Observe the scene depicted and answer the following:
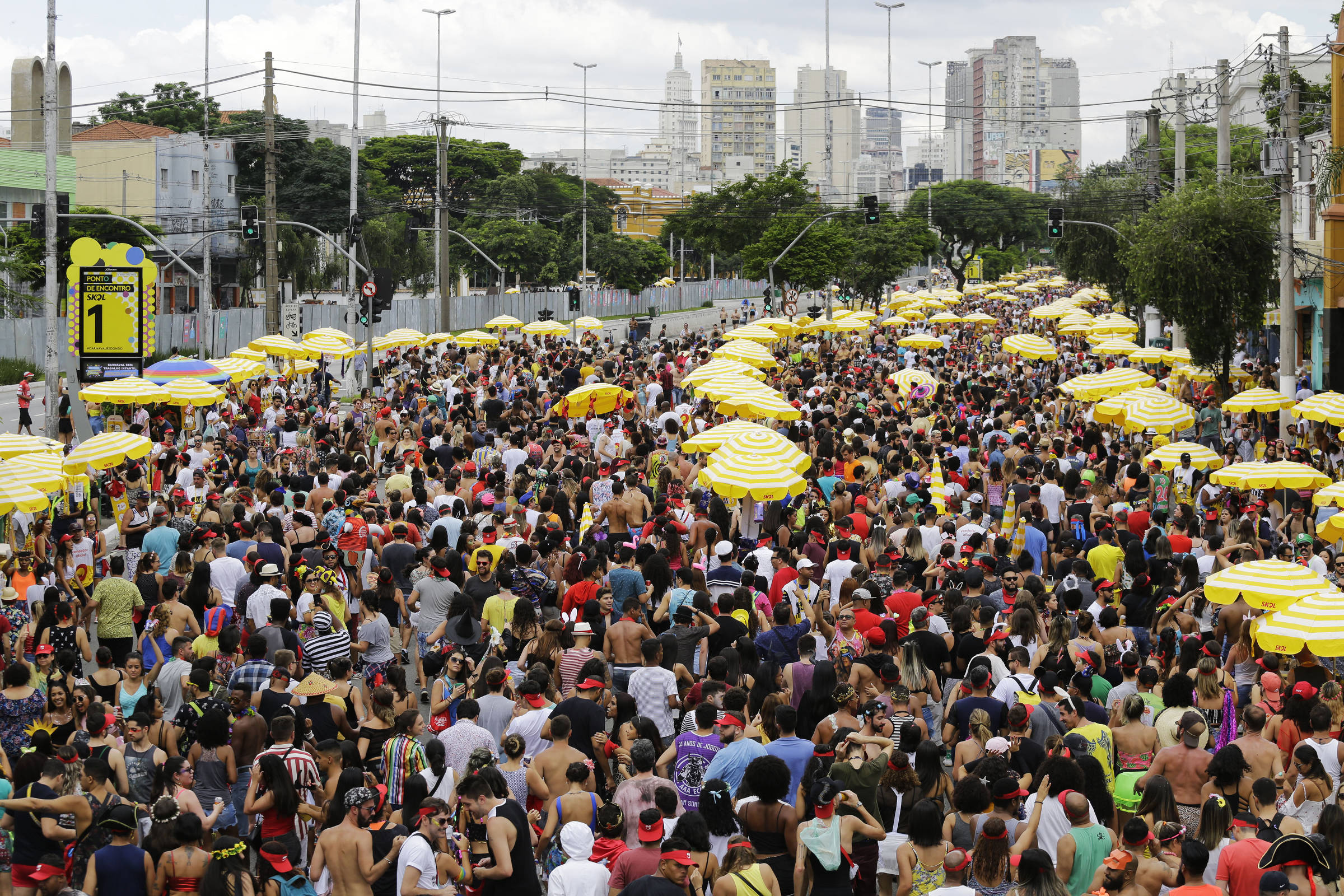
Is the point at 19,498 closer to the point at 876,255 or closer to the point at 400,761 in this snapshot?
the point at 400,761

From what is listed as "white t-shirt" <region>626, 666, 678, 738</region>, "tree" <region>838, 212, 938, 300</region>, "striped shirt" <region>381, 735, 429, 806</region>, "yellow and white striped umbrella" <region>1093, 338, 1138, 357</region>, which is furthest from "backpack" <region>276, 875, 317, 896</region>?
"tree" <region>838, 212, 938, 300</region>

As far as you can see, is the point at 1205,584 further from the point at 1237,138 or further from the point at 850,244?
the point at 1237,138

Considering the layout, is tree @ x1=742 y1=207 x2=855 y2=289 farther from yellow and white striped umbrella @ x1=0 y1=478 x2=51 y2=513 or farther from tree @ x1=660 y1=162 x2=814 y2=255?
yellow and white striped umbrella @ x1=0 y1=478 x2=51 y2=513

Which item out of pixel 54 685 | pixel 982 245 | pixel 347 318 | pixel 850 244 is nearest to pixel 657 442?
pixel 54 685

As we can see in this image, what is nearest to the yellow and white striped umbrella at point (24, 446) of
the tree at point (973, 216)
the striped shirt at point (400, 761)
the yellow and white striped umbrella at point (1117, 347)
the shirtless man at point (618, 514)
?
the shirtless man at point (618, 514)

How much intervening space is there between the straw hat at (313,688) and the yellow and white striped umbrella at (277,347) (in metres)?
19.6

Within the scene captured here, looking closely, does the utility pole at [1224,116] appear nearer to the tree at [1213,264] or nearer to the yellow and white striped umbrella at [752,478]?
the tree at [1213,264]

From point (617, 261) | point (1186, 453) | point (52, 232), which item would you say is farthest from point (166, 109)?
point (1186, 453)

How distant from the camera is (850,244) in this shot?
6412cm

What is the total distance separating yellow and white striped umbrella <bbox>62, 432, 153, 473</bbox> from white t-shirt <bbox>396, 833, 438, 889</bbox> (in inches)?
392

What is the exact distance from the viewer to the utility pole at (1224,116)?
30234 millimetres

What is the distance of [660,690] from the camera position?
8.81 m

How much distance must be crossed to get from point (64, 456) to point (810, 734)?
1030 cm

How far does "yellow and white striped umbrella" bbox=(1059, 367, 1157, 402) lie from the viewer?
22016mm
